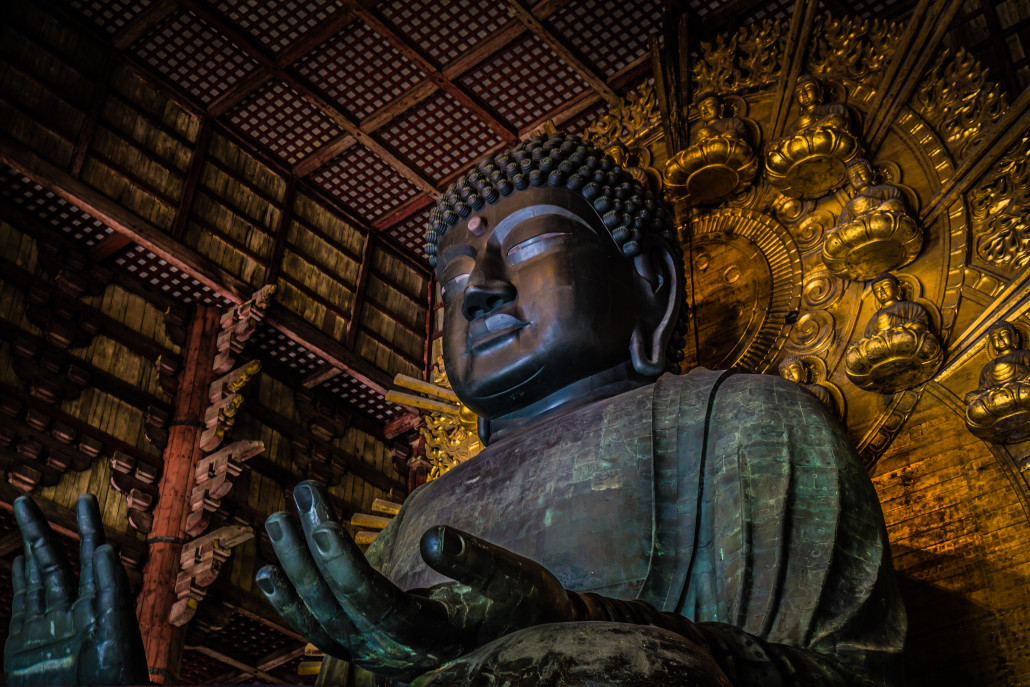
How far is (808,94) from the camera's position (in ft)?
12.6

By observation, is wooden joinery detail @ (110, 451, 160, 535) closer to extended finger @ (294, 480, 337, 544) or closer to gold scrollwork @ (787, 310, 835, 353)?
gold scrollwork @ (787, 310, 835, 353)

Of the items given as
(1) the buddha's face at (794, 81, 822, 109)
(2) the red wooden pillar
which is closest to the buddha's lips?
(1) the buddha's face at (794, 81, 822, 109)

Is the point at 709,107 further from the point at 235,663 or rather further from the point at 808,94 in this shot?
the point at 235,663

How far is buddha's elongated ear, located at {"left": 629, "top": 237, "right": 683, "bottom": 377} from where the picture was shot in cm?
320

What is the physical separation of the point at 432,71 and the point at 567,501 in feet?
14.5

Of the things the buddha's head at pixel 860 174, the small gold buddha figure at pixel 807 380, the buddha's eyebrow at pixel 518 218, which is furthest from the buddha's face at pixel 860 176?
the buddha's eyebrow at pixel 518 218

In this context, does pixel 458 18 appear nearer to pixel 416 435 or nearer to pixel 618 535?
pixel 416 435

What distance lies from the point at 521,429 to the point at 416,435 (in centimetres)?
581

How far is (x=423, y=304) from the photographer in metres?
9.12

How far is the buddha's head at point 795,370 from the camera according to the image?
132 inches

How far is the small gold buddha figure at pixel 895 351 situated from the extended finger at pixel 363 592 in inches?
70.0

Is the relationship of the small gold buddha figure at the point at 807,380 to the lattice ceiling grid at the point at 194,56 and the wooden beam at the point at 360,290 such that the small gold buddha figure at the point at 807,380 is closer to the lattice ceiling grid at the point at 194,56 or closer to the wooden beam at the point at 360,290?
the lattice ceiling grid at the point at 194,56

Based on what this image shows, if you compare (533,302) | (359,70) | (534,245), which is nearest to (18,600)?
(533,302)

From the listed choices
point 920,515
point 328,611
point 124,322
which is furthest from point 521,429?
point 124,322
